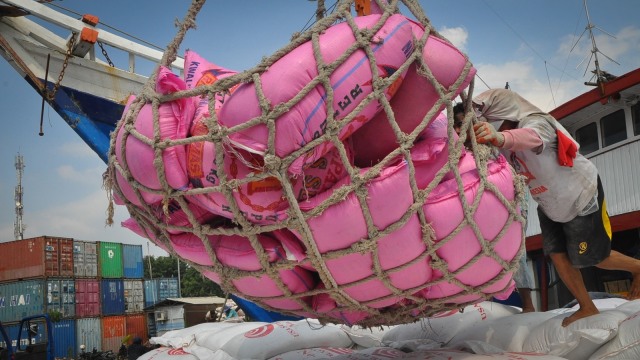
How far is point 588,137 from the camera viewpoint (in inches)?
346

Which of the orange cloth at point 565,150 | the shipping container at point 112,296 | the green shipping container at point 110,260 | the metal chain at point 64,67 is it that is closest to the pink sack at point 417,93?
the orange cloth at point 565,150

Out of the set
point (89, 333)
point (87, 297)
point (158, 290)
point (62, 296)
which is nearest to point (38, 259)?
point (62, 296)

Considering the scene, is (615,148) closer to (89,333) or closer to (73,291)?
(73,291)

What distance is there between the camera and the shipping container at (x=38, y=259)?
20.6 m

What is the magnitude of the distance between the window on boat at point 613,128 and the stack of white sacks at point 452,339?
16.3 feet

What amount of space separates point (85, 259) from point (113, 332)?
10.0 ft

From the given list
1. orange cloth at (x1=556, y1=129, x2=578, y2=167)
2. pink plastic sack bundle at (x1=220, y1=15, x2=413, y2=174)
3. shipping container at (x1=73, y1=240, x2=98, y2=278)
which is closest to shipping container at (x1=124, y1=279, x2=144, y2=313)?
shipping container at (x1=73, y1=240, x2=98, y2=278)

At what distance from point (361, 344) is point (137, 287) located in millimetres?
21131

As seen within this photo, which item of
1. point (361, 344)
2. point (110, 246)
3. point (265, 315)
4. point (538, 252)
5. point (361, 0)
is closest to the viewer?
point (361, 0)

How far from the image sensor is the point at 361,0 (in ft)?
7.11

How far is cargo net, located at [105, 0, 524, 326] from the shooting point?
1.80m

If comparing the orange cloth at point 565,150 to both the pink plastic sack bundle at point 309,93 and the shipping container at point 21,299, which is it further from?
the shipping container at point 21,299


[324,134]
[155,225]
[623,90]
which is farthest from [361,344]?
[623,90]

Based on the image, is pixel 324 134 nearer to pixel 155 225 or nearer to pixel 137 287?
pixel 155 225
